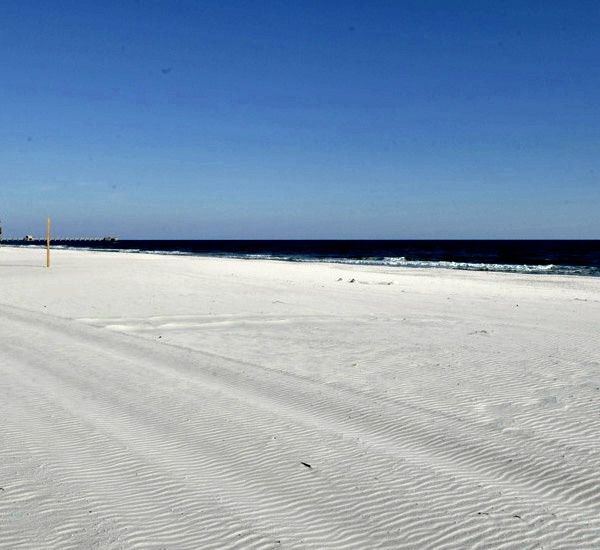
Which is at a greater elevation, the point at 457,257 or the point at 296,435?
the point at 457,257

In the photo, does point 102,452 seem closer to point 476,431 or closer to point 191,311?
point 476,431

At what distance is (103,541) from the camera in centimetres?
369

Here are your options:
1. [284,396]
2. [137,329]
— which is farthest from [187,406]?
[137,329]

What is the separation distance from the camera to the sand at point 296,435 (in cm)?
395

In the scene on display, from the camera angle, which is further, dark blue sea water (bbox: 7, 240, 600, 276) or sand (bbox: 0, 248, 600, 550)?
dark blue sea water (bbox: 7, 240, 600, 276)

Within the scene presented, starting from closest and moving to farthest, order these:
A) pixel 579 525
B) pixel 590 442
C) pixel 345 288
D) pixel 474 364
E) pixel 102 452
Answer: pixel 579 525, pixel 102 452, pixel 590 442, pixel 474 364, pixel 345 288

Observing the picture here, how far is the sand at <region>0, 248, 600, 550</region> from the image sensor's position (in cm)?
395

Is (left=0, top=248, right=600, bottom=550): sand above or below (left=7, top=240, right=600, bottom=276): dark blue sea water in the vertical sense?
below

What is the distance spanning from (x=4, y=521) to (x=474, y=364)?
22.8ft

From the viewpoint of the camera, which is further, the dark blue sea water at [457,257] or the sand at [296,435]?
the dark blue sea water at [457,257]

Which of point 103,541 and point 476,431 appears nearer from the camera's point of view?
point 103,541

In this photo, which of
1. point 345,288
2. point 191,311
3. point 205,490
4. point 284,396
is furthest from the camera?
point 345,288

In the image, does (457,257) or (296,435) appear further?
(457,257)

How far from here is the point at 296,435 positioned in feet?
18.7
